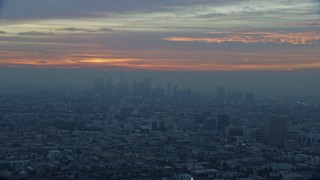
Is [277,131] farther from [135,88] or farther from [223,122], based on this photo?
[135,88]

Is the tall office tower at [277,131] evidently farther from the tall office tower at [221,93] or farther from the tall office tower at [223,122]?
the tall office tower at [221,93]

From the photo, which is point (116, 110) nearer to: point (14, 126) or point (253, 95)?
point (14, 126)

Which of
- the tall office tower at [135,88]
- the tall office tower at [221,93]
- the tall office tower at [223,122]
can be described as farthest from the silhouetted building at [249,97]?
the tall office tower at [223,122]

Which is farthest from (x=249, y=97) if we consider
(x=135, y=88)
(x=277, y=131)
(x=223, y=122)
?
(x=277, y=131)

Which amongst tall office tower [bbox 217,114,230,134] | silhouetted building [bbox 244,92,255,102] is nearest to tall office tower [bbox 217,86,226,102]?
silhouetted building [bbox 244,92,255,102]

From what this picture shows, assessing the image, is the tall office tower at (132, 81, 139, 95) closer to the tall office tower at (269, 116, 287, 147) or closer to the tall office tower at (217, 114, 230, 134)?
the tall office tower at (217, 114, 230, 134)
